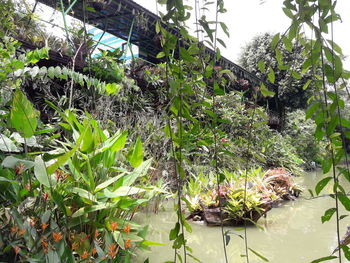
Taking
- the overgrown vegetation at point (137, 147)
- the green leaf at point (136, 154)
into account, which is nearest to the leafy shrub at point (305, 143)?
the overgrown vegetation at point (137, 147)

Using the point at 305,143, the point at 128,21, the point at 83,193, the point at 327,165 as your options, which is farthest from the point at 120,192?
the point at 305,143

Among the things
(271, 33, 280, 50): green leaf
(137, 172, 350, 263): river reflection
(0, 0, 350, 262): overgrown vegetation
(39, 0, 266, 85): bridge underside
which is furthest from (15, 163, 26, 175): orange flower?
(39, 0, 266, 85): bridge underside

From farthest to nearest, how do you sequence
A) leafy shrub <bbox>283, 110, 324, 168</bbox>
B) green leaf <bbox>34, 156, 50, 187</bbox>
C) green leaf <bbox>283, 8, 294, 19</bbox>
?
leafy shrub <bbox>283, 110, 324, 168</bbox> < green leaf <bbox>34, 156, 50, 187</bbox> < green leaf <bbox>283, 8, 294, 19</bbox>

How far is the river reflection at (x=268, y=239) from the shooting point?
171 cm

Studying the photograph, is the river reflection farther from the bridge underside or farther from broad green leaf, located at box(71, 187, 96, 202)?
the bridge underside

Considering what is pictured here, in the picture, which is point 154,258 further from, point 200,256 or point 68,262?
point 68,262

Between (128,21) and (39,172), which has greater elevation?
(128,21)

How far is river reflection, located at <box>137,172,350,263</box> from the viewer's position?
1714mm

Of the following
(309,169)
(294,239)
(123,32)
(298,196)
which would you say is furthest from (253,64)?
(294,239)

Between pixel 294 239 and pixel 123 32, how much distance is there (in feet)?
21.6

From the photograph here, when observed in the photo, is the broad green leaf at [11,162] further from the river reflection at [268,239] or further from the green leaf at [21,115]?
the river reflection at [268,239]

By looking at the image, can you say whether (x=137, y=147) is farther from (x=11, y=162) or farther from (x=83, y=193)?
(x=11, y=162)

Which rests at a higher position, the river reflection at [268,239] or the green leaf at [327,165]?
the green leaf at [327,165]

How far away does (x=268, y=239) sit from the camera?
6.82 feet
